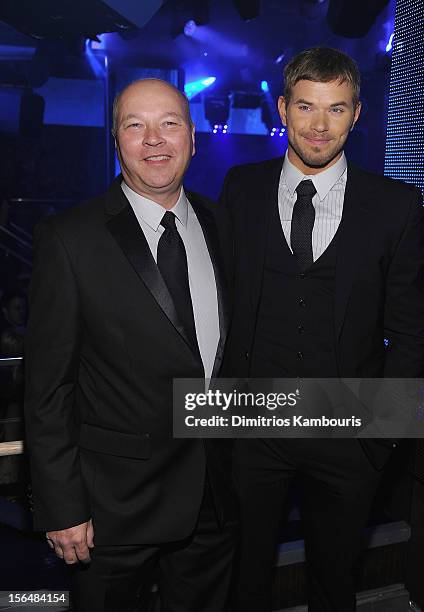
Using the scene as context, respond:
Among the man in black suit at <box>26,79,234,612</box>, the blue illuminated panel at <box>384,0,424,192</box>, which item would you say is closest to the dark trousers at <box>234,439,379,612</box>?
the man in black suit at <box>26,79,234,612</box>

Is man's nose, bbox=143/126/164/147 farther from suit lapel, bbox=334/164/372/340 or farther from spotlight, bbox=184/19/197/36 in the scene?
spotlight, bbox=184/19/197/36

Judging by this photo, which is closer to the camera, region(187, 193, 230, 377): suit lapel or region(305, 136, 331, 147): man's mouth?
region(187, 193, 230, 377): suit lapel

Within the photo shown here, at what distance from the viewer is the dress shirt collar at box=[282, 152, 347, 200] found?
1.91 metres

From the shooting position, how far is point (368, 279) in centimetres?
185

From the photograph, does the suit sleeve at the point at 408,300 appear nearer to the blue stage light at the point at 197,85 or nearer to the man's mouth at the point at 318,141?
the man's mouth at the point at 318,141

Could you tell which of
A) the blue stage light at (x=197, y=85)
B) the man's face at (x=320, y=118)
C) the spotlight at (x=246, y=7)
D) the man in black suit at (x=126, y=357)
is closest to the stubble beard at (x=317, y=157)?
the man's face at (x=320, y=118)

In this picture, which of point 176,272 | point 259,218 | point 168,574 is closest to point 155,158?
point 176,272

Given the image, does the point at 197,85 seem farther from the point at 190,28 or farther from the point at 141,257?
the point at 141,257

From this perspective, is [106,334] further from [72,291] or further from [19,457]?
[19,457]

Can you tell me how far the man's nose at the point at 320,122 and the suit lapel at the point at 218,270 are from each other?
427 mm

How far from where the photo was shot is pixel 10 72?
10.3 m

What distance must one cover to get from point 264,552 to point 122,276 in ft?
3.79

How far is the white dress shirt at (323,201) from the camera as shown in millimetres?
1886

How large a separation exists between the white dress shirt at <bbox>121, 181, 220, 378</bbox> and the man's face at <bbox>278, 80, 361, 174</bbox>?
0.44 meters
